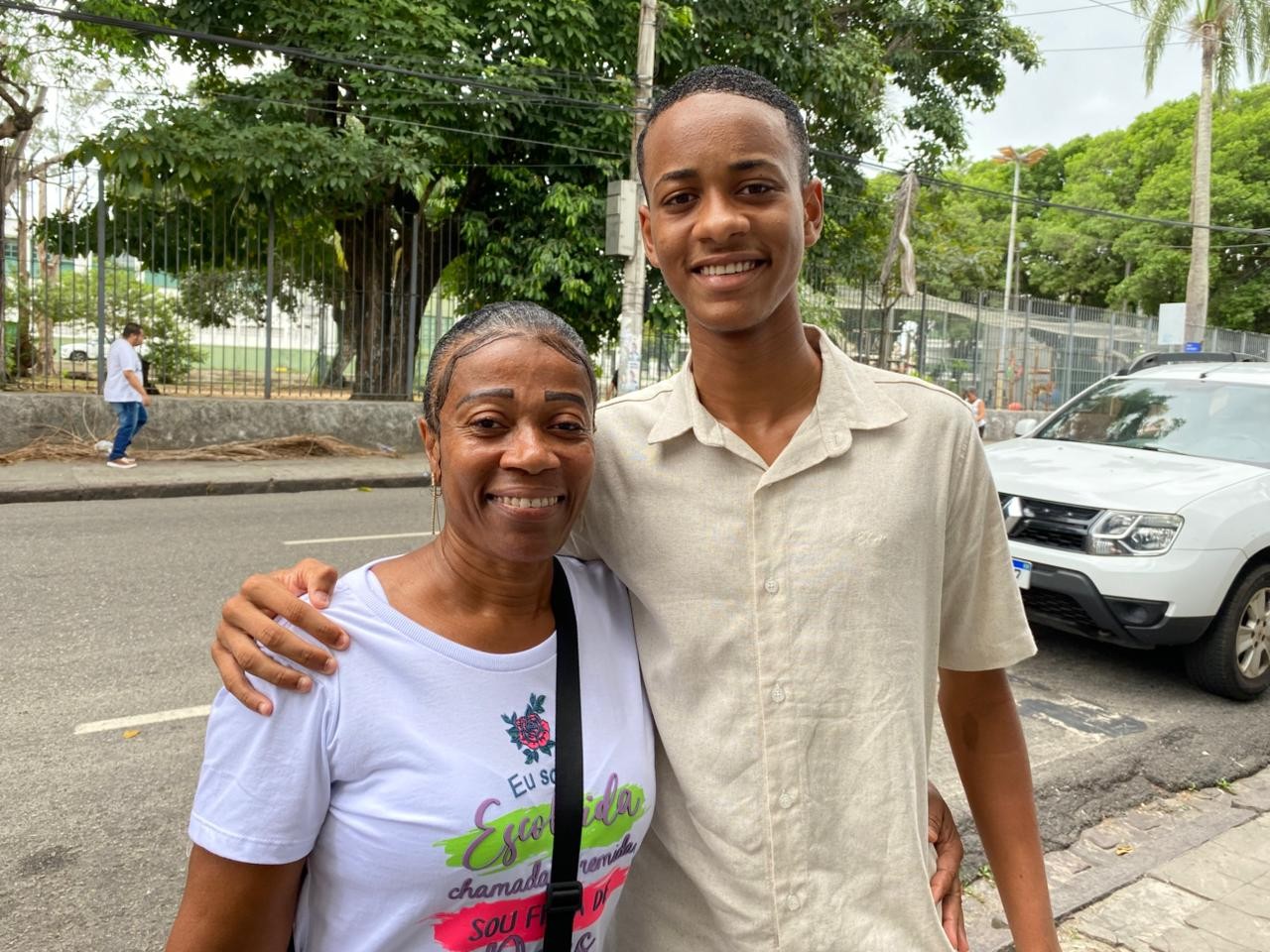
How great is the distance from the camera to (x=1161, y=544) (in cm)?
482

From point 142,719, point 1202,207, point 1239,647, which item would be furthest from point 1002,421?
point 142,719

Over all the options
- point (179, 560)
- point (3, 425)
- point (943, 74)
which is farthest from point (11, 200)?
point (943, 74)

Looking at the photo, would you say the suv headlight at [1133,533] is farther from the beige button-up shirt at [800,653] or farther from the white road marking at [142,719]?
the white road marking at [142,719]

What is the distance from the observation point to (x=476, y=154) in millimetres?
13953

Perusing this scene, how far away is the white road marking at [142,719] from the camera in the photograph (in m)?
4.14

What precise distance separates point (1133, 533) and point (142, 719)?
4842 millimetres

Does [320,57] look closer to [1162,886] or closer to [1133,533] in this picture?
[1133,533]

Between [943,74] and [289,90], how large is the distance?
41.2 ft

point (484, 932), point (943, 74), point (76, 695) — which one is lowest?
point (76, 695)

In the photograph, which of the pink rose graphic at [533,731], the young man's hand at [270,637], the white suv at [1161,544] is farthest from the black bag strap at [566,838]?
the white suv at [1161,544]

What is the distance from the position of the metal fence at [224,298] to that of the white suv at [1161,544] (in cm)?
622

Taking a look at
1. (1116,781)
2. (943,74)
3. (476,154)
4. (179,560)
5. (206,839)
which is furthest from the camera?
(943,74)

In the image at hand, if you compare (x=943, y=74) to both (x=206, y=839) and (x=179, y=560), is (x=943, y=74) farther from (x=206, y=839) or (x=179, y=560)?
(x=206, y=839)

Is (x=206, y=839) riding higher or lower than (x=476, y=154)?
lower
